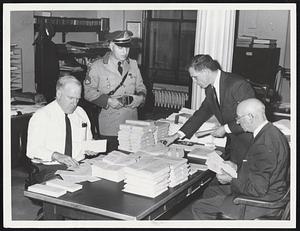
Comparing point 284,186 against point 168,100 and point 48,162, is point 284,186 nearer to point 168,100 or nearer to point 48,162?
point 48,162

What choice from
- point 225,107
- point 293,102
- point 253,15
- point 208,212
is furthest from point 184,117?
point 253,15

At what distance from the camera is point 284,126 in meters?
4.57

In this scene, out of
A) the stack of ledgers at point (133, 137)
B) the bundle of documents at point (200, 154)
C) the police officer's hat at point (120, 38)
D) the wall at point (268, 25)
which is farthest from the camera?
the wall at point (268, 25)

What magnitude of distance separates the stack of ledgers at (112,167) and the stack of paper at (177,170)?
0.99 feet

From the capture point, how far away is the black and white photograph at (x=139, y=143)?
2.93 meters

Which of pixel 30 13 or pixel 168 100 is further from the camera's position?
pixel 168 100

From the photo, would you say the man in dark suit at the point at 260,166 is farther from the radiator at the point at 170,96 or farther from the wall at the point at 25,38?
the radiator at the point at 170,96

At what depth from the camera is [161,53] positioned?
34.3ft

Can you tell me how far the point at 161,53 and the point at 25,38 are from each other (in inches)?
164

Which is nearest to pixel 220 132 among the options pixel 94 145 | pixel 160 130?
pixel 160 130

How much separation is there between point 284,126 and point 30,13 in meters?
4.46

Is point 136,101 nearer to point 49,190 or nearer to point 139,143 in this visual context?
point 139,143

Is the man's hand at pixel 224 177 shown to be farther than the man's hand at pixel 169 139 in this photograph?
No

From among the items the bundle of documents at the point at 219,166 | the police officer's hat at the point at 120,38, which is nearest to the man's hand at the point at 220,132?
the bundle of documents at the point at 219,166
